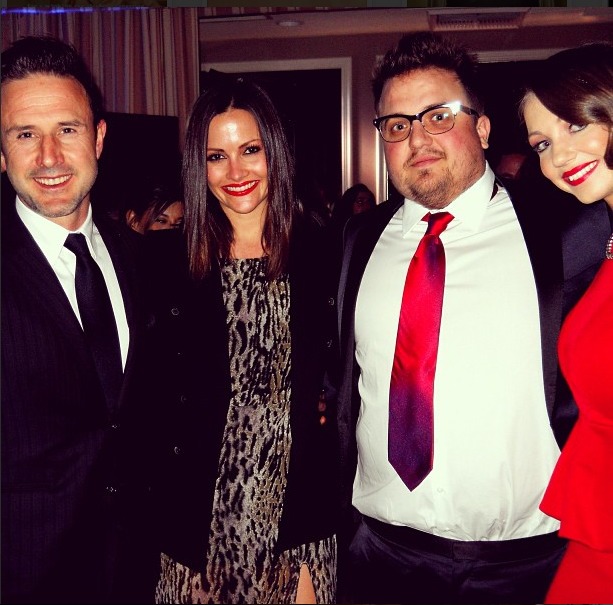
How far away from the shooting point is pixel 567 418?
1504 millimetres

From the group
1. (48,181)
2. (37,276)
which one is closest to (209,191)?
(48,181)

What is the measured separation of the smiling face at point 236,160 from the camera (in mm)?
1756

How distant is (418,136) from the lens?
1692 millimetres

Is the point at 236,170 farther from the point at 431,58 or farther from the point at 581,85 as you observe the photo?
the point at 581,85

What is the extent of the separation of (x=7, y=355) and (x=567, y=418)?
4.41 feet

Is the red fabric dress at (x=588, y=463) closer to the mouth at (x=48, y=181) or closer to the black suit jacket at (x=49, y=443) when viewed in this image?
the black suit jacket at (x=49, y=443)

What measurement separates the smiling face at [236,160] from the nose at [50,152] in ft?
1.37

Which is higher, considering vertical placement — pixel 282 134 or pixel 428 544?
pixel 282 134

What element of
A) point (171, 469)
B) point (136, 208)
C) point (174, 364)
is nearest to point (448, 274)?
point (174, 364)

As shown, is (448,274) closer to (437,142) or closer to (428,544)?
(437,142)

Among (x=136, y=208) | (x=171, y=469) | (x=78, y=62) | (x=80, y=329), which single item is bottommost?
(x=171, y=469)

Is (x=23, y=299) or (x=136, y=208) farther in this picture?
(x=136, y=208)

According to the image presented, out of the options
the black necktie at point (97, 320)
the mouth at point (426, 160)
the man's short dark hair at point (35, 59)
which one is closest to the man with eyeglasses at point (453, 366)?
the mouth at point (426, 160)

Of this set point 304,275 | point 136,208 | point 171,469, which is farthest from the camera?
point 136,208
